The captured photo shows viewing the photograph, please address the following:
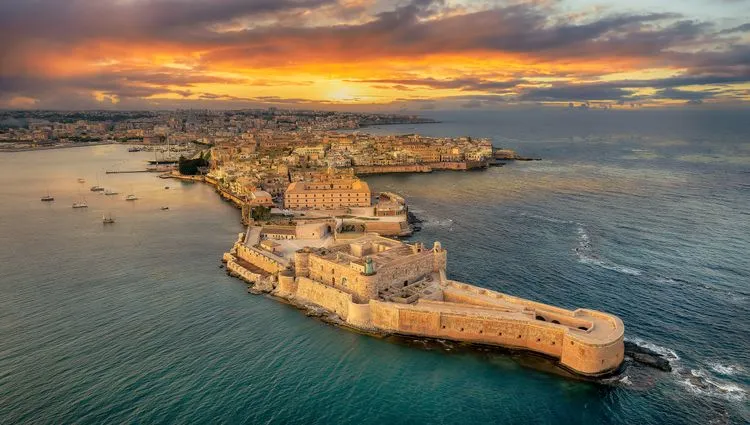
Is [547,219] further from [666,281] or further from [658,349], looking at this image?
[658,349]

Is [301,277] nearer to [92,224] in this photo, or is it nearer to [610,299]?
[610,299]

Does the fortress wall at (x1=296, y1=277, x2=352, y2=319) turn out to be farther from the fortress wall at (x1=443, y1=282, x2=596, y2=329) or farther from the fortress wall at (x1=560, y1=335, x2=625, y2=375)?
the fortress wall at (x1=560, y1=335, x2=625, y2=375)

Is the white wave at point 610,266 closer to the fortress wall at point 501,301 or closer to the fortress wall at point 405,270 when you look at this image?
the fortress wall at point 501,301

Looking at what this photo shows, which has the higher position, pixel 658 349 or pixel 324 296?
pixel 324 296

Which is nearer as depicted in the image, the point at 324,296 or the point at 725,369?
the point at 725,369

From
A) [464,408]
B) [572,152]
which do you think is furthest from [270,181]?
[572,152]

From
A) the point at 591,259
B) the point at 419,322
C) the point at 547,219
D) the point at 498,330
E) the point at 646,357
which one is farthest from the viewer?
the point at 547,219

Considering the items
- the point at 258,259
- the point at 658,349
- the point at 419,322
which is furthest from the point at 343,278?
the point at 658,349
